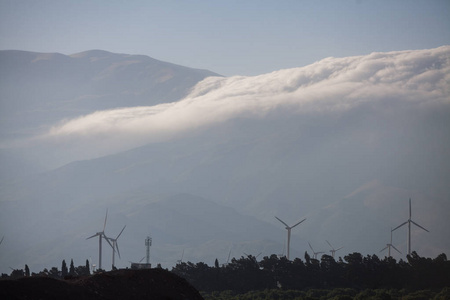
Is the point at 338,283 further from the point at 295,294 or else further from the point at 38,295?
the point at 38,295

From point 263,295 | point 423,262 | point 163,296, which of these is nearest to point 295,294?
point 263,295

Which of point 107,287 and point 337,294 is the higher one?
point 107,287

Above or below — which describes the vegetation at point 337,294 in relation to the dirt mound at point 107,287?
below

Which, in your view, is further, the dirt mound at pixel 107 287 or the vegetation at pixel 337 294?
the vegetation at pixel 337 294

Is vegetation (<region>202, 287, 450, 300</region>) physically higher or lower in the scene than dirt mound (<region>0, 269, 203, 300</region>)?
lower

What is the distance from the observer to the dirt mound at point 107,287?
47719 millimetres

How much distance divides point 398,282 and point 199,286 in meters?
52.9

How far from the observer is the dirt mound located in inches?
1879

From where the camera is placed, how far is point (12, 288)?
47.0m

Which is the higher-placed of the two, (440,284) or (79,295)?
(79,295)

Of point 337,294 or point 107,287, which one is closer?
point 107,287

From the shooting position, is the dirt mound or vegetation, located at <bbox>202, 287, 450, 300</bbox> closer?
the dirt mound

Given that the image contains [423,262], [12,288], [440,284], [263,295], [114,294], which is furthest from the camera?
[423,262]

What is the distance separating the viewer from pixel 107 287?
52.4m
